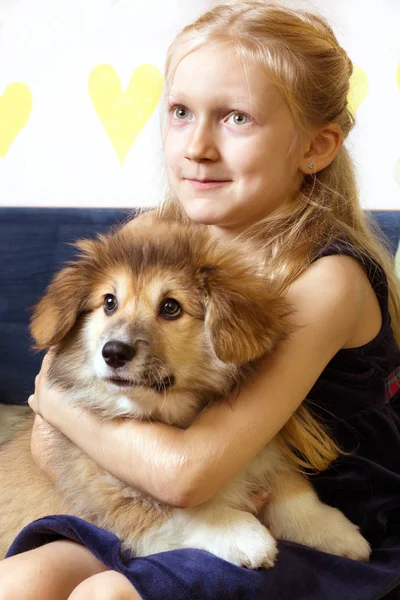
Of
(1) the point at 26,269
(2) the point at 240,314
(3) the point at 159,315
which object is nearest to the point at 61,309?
(3) the point at 159,315

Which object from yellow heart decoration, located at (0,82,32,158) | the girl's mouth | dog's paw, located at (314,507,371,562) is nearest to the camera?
dog's paw, located at (314,507,371,562)

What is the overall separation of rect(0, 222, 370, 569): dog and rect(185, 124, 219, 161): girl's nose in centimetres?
21

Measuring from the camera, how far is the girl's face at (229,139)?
5.38 feet

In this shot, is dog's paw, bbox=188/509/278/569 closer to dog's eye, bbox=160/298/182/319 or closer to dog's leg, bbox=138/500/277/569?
dog's leg, bbox=138/500/277/569

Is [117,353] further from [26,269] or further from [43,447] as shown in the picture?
[26,269]

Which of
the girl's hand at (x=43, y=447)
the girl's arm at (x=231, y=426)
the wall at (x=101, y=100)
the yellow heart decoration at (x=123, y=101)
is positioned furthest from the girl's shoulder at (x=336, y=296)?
the yellow heart decoration at (x=123, y=101)

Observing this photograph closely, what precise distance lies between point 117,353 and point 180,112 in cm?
78

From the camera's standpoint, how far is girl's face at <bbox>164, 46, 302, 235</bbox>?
1640 mm

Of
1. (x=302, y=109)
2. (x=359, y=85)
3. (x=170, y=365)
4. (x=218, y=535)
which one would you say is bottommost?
(x=218, y=535)

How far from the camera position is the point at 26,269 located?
289 centimetres

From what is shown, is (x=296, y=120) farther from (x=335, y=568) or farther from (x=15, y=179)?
(x=15, y=179)

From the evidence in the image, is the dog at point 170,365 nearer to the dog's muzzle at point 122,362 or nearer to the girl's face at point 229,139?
the dog's muzzle at point 122,362

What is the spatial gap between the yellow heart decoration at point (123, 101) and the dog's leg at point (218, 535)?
2.10 metres

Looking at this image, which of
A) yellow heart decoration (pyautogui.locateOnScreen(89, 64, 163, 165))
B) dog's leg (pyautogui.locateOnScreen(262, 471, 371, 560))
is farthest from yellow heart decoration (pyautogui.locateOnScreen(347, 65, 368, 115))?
dog's leg (pyautogui.locateOnScreen(262, 471, 371, 560))
